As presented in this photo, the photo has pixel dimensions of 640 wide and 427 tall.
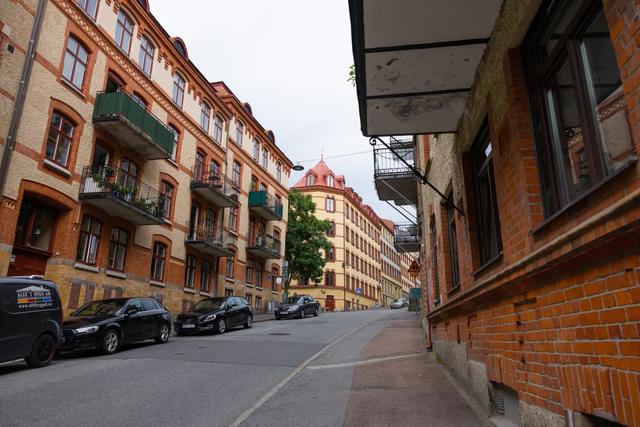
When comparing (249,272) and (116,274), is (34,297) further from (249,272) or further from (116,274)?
(249,272)

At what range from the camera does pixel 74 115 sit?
57.4 ft

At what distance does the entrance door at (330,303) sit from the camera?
55.8 metres

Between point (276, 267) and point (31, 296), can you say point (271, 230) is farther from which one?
point (31, 296)

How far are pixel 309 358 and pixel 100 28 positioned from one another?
16549 mm

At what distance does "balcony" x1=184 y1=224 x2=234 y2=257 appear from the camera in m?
24.9

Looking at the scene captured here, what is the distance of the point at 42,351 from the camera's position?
9.82 metres

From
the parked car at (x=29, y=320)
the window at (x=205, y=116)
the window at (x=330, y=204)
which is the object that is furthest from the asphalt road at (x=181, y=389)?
the window at (x=330, y=204)

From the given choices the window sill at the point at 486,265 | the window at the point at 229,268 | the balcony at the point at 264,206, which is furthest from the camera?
the balcony at the point at 264,206

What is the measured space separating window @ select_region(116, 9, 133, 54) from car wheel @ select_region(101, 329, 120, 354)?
14.1m

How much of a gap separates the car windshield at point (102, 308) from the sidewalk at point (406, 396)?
7275 millimetres

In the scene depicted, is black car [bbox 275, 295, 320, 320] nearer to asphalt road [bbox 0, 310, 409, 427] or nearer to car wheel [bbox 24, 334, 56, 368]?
asphalt road [bbox 0, 310, 409, 427]

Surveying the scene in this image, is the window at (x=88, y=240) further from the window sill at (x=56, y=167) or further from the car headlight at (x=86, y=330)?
the car headlight at (x=86, y=330)

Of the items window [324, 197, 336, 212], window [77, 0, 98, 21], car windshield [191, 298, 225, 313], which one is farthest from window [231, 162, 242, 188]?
window [324, 197, 336, 212]

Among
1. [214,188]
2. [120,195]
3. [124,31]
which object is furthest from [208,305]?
[124,31]
